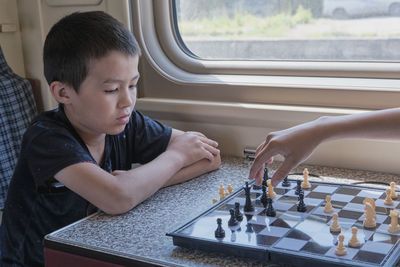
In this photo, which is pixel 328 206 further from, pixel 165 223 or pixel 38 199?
pixel 38 199

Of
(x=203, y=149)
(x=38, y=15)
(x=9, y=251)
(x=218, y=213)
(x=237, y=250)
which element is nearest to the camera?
(x=237, y=250)

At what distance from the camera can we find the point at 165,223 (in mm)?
1244

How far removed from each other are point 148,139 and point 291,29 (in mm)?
607

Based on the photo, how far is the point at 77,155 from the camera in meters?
1.37

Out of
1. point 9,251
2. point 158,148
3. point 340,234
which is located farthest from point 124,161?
point 340,234

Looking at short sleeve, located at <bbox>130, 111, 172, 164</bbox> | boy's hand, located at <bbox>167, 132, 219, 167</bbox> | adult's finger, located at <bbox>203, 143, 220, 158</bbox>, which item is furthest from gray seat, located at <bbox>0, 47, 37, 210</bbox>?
adult's finger, located at <bbox>203, 143, 220, 158</bbox>

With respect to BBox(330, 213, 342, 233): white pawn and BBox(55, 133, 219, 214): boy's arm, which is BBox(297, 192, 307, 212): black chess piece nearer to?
BBox(330, 213, 342, 233): white pawn

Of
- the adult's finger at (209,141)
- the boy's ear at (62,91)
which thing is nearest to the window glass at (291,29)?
the adult's finger at (209,141)

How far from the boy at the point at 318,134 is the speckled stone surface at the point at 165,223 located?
207 millimetres

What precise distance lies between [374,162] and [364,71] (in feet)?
0.99

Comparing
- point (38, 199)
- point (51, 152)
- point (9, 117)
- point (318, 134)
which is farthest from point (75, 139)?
point (9, 117)

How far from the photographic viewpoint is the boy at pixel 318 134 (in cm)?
121

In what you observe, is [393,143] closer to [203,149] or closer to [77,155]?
[203,149]

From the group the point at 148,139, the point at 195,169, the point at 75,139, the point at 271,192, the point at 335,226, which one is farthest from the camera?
the point at 148,139
